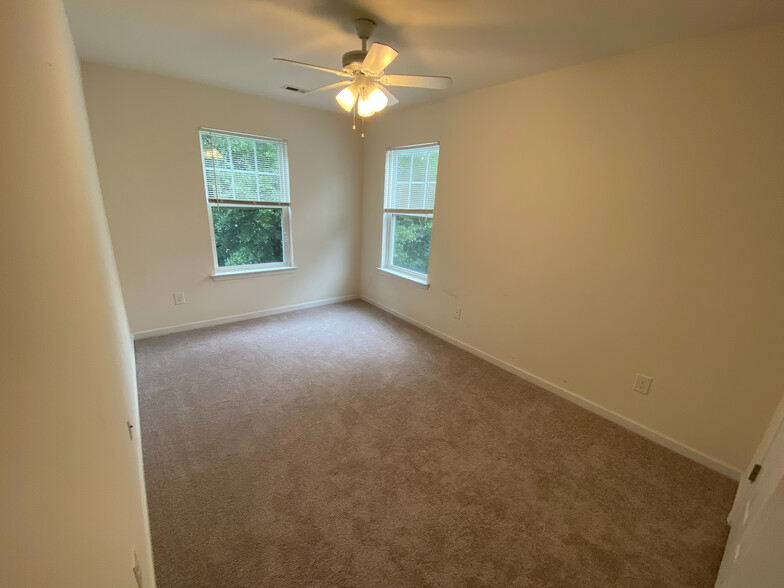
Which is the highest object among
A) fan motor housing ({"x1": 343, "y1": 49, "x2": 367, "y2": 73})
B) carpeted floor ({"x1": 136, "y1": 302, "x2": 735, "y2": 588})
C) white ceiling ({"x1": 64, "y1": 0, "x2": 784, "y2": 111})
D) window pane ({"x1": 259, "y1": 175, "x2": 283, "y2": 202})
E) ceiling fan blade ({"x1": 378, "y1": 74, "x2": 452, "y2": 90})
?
white ceiling ({"x1": 64, "y1": 0, "x2": 784, "y2": 111})

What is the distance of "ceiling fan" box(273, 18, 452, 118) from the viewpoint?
1639 mm

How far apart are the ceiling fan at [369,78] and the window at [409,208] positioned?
134 centimetres


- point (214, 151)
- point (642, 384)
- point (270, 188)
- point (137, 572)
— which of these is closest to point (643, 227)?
point (642, 384)

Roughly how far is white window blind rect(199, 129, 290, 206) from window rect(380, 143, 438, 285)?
3.94 ft

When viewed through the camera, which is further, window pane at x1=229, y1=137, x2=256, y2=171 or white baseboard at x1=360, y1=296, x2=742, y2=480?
window pane at x1=229, y1=137, x2=256, y2=171

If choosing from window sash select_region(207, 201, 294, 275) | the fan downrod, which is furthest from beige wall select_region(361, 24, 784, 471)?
window sash select_region(207, 201, 294, 275)

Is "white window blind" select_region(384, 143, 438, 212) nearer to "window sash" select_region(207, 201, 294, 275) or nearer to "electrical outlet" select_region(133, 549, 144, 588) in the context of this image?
"window sash" select_region(207, 201, 294, 275)

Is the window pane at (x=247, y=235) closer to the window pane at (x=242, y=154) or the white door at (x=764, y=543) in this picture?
the window pane at (x=242, y=154)

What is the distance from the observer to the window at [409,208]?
3.38m

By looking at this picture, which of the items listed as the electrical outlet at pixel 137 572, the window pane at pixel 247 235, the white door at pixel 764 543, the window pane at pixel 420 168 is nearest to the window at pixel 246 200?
the window pane at pixel 247 235

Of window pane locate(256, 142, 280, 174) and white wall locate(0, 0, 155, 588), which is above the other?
window pane locate(256, 142, 280, 174)

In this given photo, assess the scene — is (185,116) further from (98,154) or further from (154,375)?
(154,375)

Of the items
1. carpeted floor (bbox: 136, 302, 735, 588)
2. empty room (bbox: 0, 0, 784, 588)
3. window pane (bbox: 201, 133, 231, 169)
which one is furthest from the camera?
window pane (bbox: 201, 133, 231, 169)

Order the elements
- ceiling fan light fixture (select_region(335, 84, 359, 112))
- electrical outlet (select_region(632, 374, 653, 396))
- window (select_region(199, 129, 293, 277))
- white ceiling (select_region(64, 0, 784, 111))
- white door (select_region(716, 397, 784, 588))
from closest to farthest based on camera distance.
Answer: white door (select_region(716, 397, 784, 588))
white ceiling (select_region(64, 0, 784, 111))
ceiling fan light fixture (select_region(335, 84, 359, 112))
electrical outlet (select_region(632, 374, 653, 396))
window (select_region(199, 129, 293, 277))
